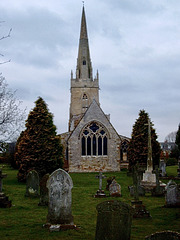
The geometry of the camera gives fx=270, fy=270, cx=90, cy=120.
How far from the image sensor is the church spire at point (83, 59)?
5075 cm

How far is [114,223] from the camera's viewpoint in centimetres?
540

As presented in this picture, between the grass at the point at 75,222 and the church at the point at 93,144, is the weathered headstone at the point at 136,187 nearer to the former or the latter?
the grass at the point at 75,222

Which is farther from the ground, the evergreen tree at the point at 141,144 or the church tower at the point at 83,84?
the church tower at the point at 83,84

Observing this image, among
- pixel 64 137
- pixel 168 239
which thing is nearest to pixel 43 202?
pixel 168 239

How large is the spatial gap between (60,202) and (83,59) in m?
46.0

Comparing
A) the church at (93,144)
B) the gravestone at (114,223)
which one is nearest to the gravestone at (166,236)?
the gravestone at (114,223)

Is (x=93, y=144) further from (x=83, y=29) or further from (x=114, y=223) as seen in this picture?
(x=83, y=29)

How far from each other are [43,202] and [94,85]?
1617 inches

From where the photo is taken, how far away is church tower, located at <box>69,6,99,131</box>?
162 ft

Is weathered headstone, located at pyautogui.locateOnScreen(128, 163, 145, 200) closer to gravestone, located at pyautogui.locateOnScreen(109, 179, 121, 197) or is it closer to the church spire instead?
gravestone, located at pyautogui.locateOnScreen(109, 179, 121, 197)

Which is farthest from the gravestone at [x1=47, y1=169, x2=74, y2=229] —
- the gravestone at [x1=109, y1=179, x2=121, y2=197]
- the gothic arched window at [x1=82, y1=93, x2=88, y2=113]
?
the gothic arched window at [x1=82, y1=93, x2=88, y2=113]

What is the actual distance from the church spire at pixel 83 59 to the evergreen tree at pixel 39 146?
2918 centimetres

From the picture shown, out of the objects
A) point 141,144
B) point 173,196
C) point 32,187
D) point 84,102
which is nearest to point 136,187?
point 173,196

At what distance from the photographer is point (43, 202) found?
1075 centimetres
